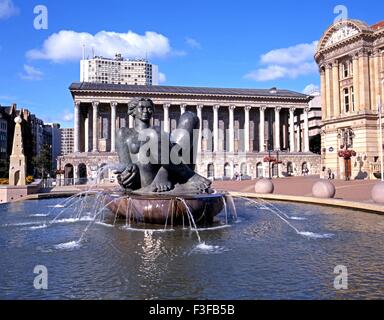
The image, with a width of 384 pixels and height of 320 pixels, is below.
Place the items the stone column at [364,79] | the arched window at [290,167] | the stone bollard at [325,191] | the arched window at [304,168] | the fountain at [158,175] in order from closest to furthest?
the fountain at [158,175] → the stone bollard at [325,191] → the stone column at [364,79] → the arched window at [304,168] → the arched window at [290,167]

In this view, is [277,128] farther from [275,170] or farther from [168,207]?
[168,207]

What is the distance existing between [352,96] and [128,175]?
4383cm

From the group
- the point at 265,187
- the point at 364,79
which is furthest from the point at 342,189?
the point at 364,79

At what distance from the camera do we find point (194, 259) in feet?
28.7

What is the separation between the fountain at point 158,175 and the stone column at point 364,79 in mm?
38675

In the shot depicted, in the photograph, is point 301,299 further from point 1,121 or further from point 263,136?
point 1,121

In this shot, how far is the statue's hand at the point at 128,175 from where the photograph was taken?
1418 cm

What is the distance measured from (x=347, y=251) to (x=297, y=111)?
89.7 meters

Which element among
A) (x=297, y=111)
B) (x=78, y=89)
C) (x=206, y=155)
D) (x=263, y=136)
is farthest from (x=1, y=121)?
(x=297, y=111)

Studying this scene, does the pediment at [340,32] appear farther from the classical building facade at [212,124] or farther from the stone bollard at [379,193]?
the stone bollard at [379,193]

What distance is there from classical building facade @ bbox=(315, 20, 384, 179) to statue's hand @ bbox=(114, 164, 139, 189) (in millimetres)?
38172

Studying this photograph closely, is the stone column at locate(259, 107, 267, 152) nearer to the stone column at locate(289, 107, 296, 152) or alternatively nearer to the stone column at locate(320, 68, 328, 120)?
the stone column at locate(289, 107, 296, 152)

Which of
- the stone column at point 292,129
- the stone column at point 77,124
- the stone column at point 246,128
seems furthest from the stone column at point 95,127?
the stone column at point 292,129

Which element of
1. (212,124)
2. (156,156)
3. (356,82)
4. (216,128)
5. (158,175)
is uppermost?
(212,124)
